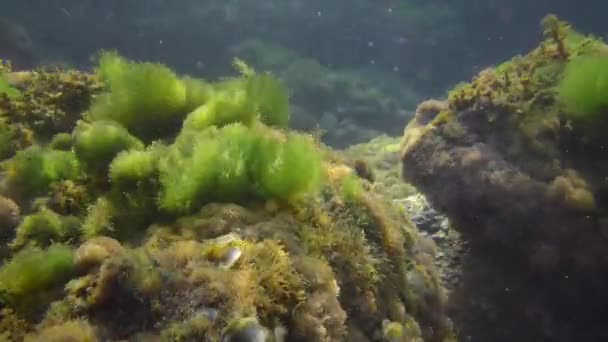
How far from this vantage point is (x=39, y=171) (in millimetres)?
3521

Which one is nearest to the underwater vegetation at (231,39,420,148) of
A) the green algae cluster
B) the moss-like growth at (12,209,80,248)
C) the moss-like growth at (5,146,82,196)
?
the green algae cluster

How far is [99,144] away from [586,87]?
498cm

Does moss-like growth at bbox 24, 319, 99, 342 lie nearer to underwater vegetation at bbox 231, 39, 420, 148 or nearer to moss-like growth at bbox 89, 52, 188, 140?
moss-like growth at bbox 89, 52, 188, 140

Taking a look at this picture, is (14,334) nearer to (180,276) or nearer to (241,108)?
(180,276)

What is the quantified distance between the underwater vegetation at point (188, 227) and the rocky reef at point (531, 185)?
1.73m

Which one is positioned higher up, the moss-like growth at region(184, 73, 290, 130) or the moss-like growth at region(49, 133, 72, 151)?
the moss-like growth at region(184, 73, 290, 130)

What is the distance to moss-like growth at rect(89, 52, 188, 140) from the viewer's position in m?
3.82

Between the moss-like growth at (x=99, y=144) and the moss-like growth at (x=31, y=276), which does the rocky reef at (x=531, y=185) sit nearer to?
the moss-like growth at (x=99, y=144)

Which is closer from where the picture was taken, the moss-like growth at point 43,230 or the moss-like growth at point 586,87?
the moss-like growth at point 43,230

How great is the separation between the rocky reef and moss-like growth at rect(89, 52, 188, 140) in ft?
11.7

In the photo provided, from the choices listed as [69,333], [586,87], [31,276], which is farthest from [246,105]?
[586,87]

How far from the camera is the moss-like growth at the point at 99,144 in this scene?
11.2 ft

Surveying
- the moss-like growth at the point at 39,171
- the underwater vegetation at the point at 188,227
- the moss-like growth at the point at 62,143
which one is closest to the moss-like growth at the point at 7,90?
the underwater vegetation at the point at 188,227

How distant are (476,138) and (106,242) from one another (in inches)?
194
